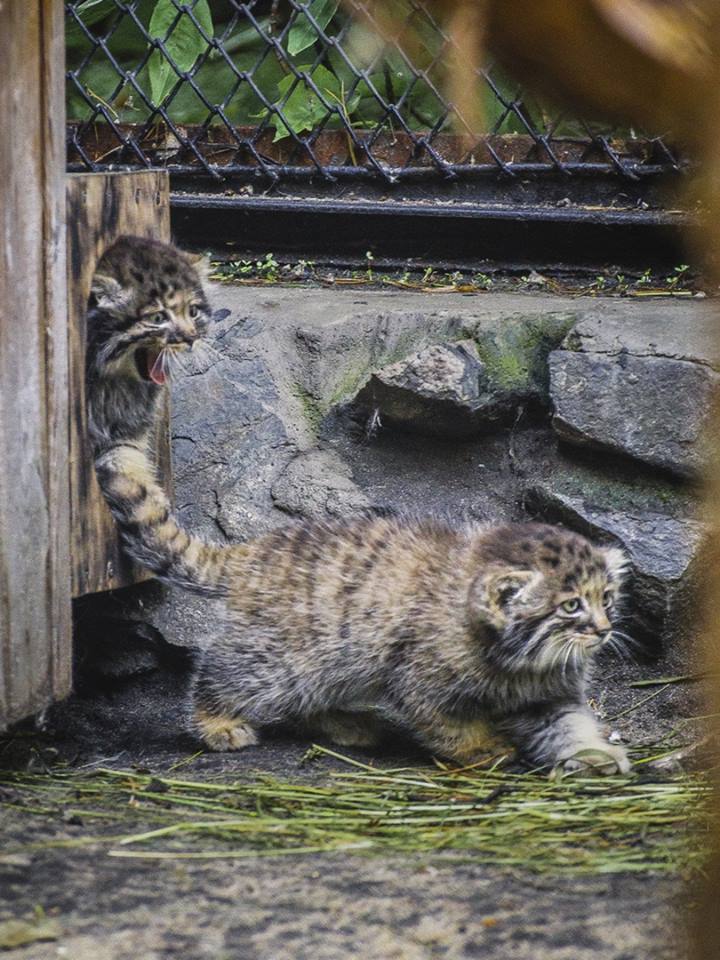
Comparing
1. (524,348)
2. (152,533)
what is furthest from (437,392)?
(152,533)

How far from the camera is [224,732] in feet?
14.9

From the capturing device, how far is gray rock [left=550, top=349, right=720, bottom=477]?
15.7 ft

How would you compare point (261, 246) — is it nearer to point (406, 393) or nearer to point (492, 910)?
point (406, 393)

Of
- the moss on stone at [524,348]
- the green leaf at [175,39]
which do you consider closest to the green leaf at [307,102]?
the green leaf at [175,39]

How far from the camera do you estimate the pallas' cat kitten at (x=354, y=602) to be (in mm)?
4281

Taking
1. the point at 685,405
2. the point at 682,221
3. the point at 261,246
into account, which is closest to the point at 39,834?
the point at 685,405

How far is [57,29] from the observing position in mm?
3688

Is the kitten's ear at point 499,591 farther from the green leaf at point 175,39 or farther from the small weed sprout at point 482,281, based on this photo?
the green leaf at point 175,39

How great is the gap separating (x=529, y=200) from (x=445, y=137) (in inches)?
20.6

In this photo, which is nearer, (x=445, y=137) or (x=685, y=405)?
(x=685, y=405)

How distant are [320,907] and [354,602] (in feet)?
5.44

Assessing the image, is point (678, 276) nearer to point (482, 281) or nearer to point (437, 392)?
point (482, 281)

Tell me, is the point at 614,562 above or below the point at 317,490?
below

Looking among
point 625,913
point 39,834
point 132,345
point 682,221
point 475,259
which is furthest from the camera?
point 475,259
